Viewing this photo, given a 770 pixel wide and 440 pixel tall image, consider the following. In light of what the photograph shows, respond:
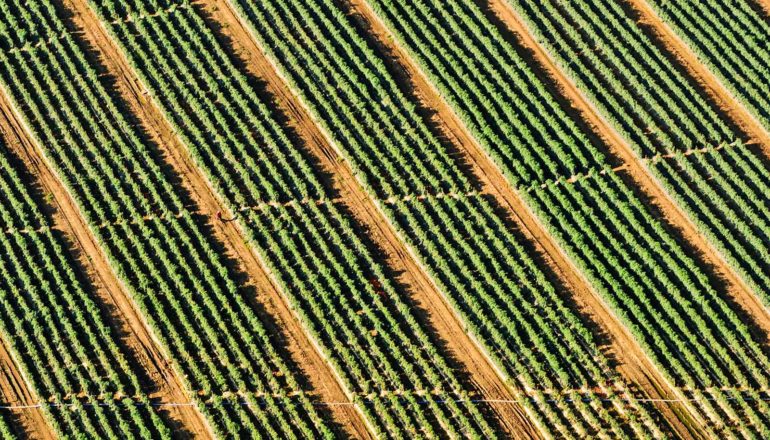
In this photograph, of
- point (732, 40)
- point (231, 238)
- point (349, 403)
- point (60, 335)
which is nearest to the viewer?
point (349, 403)

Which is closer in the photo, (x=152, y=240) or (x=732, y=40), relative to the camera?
(x=152, y=240)

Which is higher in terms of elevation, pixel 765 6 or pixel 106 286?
pixel 106 286

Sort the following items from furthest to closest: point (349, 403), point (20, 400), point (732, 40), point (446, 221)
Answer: point (732, 40), point (446, 221), point (349, 403), point (20, 400)

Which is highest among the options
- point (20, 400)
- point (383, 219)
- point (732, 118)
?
point (383, 219)

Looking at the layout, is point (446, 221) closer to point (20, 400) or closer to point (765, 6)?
point (20, 400)

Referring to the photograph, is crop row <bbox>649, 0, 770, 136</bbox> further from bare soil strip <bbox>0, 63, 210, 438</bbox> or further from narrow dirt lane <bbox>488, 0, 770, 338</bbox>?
bare soil strip <bbox>0, 63, 210, 438</bbox>

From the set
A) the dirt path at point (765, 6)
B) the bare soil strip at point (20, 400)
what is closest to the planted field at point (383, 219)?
the bare soil strip at point (20, 400)

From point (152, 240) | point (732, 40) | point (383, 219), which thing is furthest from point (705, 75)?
point (152, 240)
